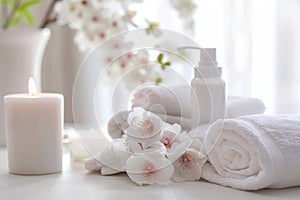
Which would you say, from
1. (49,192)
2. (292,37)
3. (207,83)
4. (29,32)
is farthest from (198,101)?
(292,37)

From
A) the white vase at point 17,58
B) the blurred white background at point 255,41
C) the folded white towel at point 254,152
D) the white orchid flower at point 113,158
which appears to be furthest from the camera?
the blurred white background at point 255,41

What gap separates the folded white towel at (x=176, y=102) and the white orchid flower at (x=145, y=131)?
0.19ft

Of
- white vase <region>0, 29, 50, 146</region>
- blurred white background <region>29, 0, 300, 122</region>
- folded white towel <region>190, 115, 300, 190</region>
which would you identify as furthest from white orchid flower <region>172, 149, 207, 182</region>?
blurred white background <region>29, 0, 300, 122</region>

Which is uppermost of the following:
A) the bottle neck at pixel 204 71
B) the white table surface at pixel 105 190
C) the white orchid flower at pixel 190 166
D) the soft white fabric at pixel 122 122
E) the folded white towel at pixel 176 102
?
the bottle neck at pixel 204 71

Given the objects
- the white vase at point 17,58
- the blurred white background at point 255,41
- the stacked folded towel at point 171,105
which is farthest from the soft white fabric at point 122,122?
the blurred white background at point 255,41

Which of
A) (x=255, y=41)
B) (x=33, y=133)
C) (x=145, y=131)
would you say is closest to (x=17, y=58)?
(x=33, y=133)

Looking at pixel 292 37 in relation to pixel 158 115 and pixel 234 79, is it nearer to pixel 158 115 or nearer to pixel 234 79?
pixel 234 79

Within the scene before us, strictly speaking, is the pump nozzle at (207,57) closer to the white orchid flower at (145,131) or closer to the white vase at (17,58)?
the white orchid flower at (145,131)

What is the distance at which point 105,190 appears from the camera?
2.66 ft

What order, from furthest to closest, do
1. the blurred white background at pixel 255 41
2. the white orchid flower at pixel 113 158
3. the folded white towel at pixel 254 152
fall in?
the blurred white background at pixel 255 41
the white orchid flower at pixel 113 158
the folded white towel at pixel 254 152

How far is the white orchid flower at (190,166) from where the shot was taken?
86cm

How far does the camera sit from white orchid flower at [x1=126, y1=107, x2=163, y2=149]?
0.86 meters

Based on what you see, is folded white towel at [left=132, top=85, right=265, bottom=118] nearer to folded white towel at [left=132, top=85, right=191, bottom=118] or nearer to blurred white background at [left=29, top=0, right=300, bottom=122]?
folded white towel at [left=132, top=85, right=191, bottom=118]

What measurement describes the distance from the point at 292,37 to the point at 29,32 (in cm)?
78
